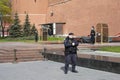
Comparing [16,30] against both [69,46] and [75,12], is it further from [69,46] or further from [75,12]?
[69,46]

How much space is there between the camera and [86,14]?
53.2 m

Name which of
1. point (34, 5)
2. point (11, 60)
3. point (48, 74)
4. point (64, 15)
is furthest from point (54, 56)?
point (34, 5)

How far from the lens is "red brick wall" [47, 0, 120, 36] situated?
157 feet

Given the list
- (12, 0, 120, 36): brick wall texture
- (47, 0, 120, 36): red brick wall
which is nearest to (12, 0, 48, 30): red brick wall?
(12, 0, 120, 36): brick wall texture

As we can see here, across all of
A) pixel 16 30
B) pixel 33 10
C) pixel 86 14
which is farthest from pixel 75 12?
pixel 33 10

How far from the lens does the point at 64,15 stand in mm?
62219

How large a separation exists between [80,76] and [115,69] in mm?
1750

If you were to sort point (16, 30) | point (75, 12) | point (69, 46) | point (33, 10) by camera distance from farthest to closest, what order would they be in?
point (33, 10) < point (16, 30) < point (75, 12) < point (69, 46)

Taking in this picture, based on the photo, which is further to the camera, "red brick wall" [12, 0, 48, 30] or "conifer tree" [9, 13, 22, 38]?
"red brick wall" [12, 0, 48, 30]

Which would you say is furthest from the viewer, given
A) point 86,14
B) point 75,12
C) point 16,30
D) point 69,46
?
point 16,30

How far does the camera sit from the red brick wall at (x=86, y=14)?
47.8 metres

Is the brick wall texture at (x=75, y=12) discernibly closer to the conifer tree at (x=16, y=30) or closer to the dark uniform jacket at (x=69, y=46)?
the conifer tree at (x=16, y=30)

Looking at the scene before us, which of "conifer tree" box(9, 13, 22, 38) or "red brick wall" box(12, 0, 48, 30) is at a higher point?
"red brick wall" box(12, 0, 48, 30)

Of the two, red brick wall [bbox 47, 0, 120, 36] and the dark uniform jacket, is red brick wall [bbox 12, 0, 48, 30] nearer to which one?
red brick wall [bbox 47, 0, 120, 36]
